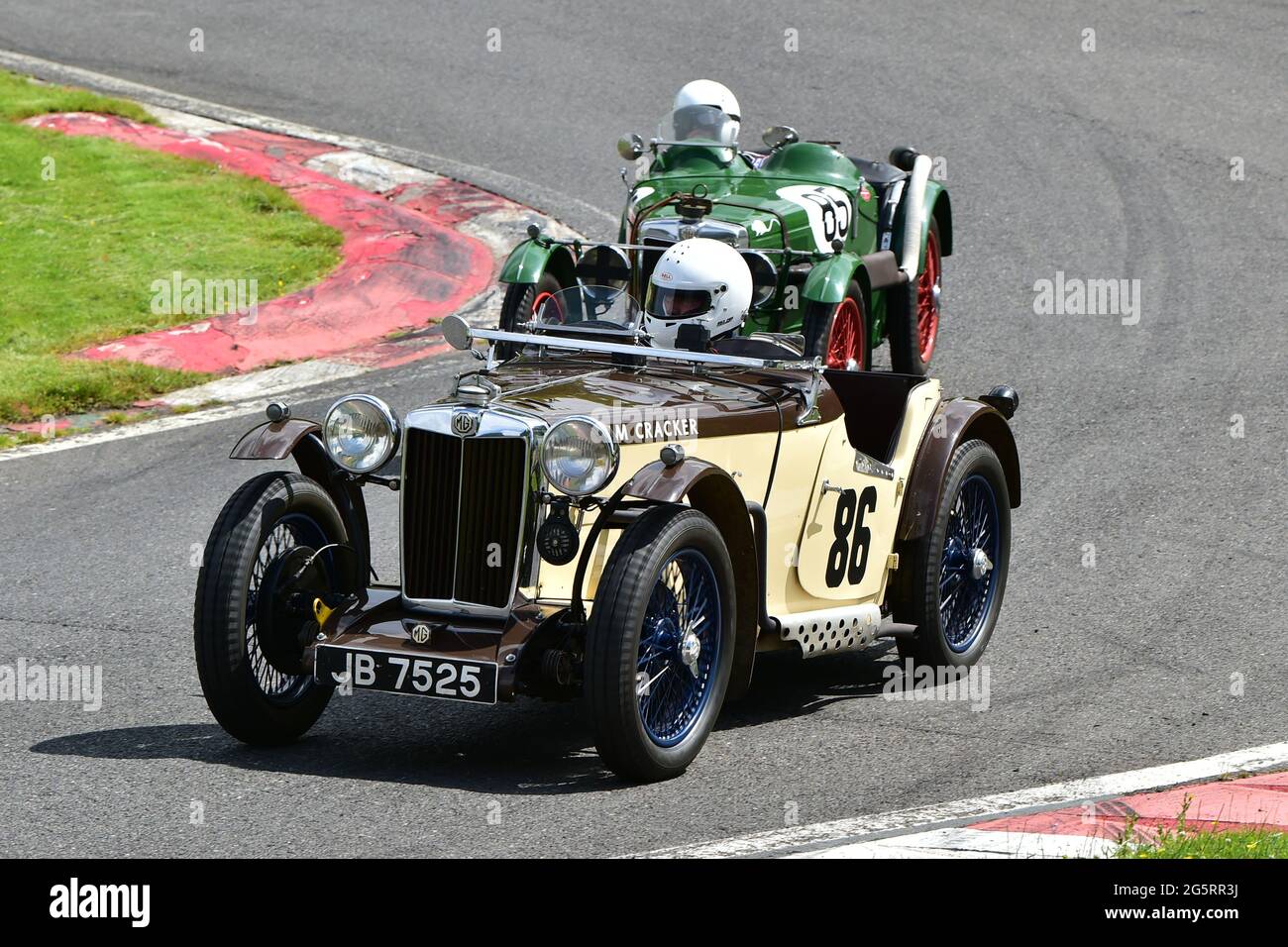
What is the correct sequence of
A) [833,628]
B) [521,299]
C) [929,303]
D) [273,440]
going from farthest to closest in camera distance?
[929,303] < [521,299] < [833,628] < [273,440]

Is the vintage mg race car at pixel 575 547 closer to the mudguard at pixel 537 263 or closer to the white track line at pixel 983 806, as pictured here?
the white track line at pixel 983 806

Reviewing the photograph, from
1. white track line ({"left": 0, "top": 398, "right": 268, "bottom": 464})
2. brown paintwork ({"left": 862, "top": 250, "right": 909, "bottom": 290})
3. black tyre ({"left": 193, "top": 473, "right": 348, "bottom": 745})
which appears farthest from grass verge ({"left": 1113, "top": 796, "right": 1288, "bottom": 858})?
white track line ({"left": 0, "top": 398, "right": 268, "bottom": 464})

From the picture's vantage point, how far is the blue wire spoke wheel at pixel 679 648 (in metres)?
6.13

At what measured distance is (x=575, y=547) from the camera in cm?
614

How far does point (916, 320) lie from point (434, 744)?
6150 mm

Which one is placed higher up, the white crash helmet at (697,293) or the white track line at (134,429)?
the white crash helmet at (697,293)

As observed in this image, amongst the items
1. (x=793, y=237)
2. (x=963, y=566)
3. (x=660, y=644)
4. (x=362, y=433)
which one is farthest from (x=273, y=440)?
(x=793, y=237)

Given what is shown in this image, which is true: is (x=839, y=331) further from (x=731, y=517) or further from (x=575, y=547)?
(x=575, y=547)

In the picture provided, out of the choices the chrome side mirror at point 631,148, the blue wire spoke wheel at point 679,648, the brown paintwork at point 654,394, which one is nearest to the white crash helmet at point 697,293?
the brown paintwork at point 654,394

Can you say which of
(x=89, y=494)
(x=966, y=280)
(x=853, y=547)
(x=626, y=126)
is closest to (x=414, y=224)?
(x=626, y=126)

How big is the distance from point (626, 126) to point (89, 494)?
8242 millimetres

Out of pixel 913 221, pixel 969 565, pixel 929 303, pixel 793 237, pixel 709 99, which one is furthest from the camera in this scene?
pixel 929 303

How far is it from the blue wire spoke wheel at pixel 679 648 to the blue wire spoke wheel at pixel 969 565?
161 cm

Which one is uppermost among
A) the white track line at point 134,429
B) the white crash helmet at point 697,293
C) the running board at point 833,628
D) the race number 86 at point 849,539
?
the white crash helmet at point 697,293
